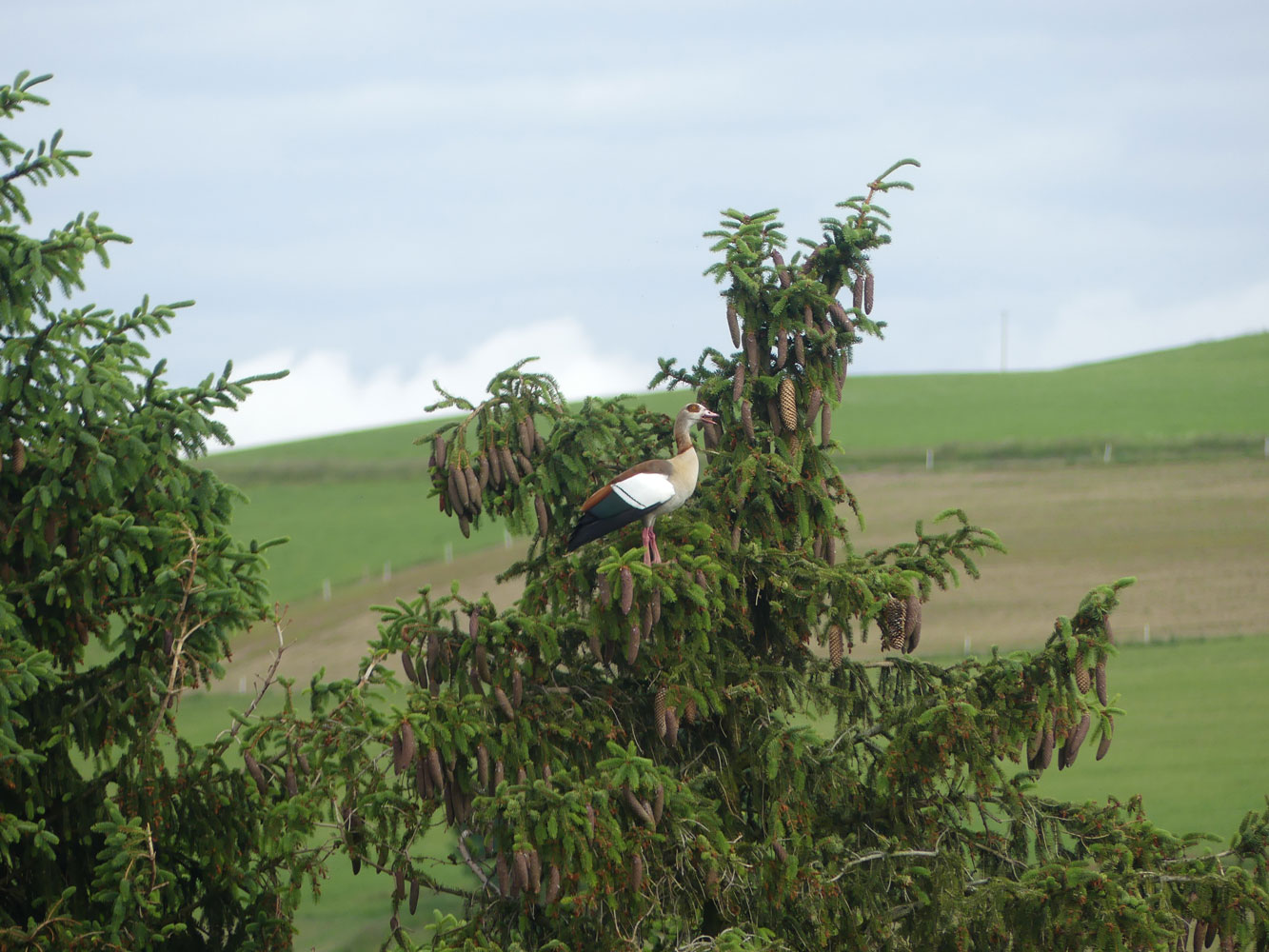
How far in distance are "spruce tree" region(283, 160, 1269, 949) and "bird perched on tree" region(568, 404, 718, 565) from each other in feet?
0.70

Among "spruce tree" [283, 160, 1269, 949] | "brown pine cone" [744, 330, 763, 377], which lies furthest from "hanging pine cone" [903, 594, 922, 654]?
"brown pine cone" [744, 330, 763, 377]

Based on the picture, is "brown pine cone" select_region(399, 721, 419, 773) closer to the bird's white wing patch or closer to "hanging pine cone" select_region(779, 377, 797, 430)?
the bird's white wing patch

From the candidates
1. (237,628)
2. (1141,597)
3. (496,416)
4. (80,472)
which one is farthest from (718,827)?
(1141,597)

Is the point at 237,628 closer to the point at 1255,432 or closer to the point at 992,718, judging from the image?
the point at 992,718

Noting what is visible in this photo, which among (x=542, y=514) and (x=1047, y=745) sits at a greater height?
(x=542, y=514)

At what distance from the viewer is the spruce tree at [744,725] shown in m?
7.88

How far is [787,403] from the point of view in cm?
941

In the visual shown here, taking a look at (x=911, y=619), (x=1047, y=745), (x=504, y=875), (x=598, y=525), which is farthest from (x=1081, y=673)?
(x=504, y=875)

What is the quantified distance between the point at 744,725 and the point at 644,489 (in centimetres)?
210

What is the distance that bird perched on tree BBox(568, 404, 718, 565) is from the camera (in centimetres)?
848

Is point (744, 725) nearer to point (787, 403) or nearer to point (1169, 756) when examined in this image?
point (787, 403)

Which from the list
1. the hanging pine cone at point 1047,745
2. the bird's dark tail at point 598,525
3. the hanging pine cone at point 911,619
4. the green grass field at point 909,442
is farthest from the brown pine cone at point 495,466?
the green grass field at point 909,442

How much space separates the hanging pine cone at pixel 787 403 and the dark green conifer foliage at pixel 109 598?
437 cm

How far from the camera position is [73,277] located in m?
10.8
